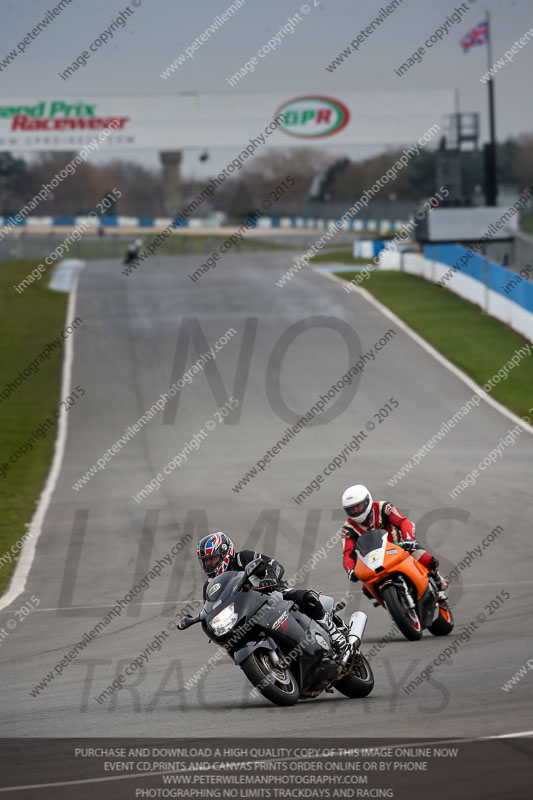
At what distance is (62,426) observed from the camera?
25969 millimetres

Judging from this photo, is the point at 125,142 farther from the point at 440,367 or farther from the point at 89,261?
the point at 440,367

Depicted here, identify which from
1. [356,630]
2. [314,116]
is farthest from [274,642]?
[314,116]

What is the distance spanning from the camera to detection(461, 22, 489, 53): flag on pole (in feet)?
150

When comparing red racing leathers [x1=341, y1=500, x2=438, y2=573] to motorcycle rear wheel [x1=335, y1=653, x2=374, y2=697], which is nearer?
motorcycle rear wheel [x1=335, y1=653, x2=374, y2=697]

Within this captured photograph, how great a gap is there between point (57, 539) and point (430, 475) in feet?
21.1

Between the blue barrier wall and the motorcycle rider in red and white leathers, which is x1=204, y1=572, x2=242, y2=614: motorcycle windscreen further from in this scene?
the blue barrier wall

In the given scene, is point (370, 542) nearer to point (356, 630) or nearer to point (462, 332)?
point (356, 630)

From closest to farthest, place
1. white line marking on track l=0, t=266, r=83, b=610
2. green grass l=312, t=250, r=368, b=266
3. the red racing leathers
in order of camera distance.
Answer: the red racing leathers → white line marking on track l=0, t=266, r=83, b=610 → green grass l=312, t=250, r=368, b=266

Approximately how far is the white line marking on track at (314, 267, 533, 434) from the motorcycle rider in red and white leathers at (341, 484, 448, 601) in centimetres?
1340

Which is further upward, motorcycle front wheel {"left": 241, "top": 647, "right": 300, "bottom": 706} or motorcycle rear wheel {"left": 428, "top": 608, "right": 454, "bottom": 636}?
motorcycle front wheel {"left": 241, "top": 647, "right": 300, "bottom": 706}

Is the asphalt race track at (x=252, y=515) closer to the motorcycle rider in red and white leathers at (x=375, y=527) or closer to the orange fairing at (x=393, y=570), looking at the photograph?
the orange fairing at (x=393, y=570)

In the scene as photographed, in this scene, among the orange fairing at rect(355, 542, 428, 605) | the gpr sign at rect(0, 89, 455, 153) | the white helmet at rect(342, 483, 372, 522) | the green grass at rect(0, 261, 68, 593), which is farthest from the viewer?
the gpr sign at rect(0, 89, 455, 153)

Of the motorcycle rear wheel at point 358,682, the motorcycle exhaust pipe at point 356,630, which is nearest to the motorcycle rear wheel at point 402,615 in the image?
the motorcycle exhaust pipe at point 356,630

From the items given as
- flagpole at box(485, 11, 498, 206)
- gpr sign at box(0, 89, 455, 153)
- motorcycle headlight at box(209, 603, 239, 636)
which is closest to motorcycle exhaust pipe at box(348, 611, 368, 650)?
motorcycle headlight at box(209, 603, 239, 636)
